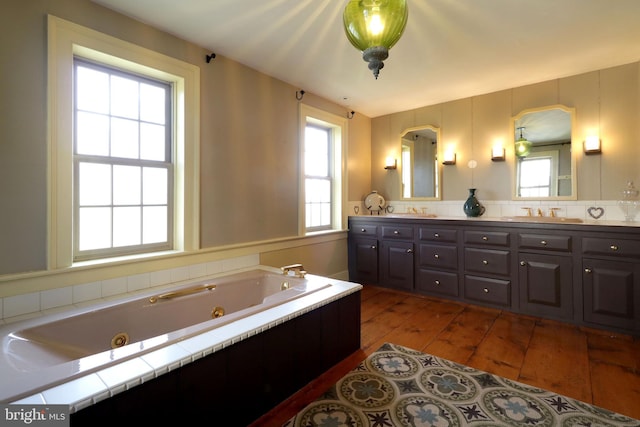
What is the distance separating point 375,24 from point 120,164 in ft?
6.34

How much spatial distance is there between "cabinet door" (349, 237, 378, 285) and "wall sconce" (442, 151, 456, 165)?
135 cm

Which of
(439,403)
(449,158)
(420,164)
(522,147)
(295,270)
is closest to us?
(439,403)

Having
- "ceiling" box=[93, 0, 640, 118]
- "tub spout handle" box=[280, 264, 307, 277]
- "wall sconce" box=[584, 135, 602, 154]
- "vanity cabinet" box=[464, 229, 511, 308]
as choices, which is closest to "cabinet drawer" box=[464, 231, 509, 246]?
"vanity cabinet" box=[464, 229, 511, 308]

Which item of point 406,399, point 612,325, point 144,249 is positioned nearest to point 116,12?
point 144,249

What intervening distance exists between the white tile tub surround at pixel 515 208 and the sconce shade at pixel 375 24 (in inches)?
103

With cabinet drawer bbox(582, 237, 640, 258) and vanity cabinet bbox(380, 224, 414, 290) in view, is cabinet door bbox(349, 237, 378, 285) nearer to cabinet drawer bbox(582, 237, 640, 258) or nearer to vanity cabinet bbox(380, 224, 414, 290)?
vanity cabinet bbox(380, 224, 414, 290)

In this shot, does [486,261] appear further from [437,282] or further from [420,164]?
[420,164]

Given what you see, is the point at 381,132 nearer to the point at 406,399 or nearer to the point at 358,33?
the point at 358,33

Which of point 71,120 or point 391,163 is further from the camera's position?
point 391,163

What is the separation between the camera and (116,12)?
2072 mm

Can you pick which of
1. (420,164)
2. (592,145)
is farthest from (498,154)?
(420,164)

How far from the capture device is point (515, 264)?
3.03 m

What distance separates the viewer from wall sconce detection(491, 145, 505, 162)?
11.6 feet

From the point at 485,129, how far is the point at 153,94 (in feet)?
11.5
